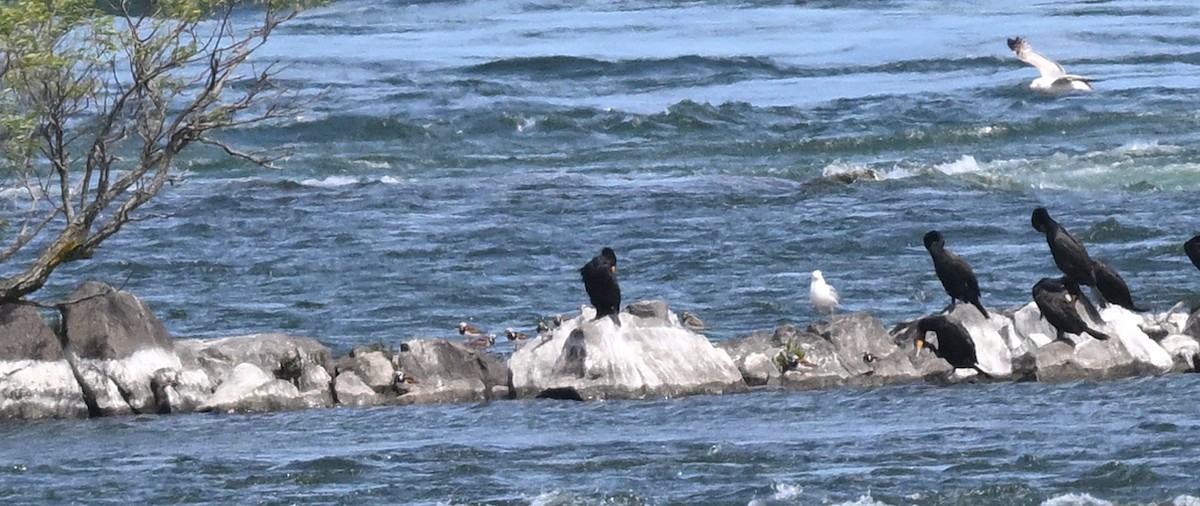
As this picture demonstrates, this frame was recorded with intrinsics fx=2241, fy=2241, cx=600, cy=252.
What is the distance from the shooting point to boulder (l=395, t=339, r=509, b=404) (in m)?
15.2

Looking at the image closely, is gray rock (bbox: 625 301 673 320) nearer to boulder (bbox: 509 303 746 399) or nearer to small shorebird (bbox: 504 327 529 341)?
boulder (bbox: 509 303 746 399)

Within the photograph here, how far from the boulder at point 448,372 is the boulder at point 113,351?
5.20ft

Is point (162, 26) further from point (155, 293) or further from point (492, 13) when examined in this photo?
point (492, 13)

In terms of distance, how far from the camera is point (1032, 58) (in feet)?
109

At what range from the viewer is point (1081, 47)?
43656 mm

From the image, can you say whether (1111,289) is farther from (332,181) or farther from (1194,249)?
(332,181)

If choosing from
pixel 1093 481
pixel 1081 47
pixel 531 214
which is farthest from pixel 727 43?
pixel 1093 481

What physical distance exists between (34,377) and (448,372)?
279 centimetres

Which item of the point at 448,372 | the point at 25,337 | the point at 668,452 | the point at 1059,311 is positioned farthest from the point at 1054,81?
the point at 668,452

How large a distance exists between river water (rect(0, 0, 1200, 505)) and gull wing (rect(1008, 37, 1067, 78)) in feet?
1.60

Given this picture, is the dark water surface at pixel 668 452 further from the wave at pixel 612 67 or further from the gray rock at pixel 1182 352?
the wave at pixel 612 67

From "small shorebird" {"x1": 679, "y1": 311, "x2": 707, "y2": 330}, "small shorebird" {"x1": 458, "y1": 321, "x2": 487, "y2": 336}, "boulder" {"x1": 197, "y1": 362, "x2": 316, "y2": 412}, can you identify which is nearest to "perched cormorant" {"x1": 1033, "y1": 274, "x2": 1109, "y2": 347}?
"small shorebird" {"x1": 679, "y1": 311, "x2": 707, "y2": 330}

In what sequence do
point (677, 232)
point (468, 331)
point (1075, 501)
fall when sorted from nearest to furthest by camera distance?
point (1075, 501) → point (468, 331) → point (677, 232)

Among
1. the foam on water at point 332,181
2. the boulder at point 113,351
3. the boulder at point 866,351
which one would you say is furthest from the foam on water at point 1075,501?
the foam on water at point 332,181
